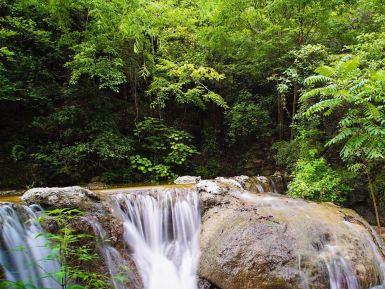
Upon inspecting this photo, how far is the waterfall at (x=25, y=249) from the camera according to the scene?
4.46 m

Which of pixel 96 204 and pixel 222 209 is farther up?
pixel 96 204

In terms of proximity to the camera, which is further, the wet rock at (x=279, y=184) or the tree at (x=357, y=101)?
the wet rock at (x=279, y=184)

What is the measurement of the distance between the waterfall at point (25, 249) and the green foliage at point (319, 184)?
19.7ft

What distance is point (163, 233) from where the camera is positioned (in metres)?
6.79

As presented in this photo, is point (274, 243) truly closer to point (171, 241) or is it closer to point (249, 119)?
point (171, 241)

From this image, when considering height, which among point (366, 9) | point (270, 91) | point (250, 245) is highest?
point (366, 9)

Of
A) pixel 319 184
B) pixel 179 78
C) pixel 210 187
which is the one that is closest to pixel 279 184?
A: pixel 319 184

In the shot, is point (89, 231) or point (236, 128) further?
point (236, 128)

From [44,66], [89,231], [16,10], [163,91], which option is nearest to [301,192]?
[89,231]

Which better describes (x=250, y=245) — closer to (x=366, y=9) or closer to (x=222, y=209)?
(x=222, y=209)

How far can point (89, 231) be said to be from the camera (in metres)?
5.38

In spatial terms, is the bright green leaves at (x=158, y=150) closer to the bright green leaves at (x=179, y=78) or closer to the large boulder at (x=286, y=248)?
the bright green leaves at (x=179, y=78)

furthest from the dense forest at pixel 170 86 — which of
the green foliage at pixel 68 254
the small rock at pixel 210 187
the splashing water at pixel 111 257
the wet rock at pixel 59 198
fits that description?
the green foliage at pixel 68 254

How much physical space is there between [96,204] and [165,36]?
7622mm
